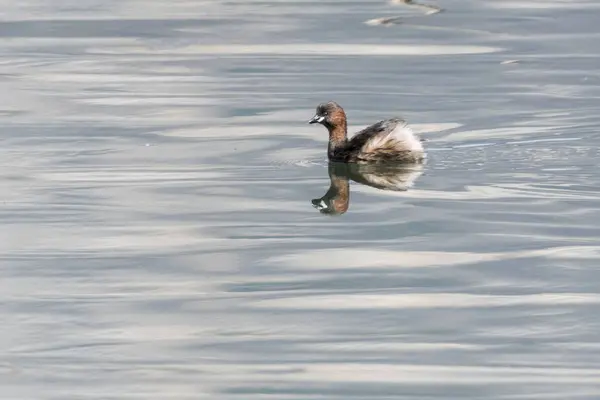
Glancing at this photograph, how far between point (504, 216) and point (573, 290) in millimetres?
1671

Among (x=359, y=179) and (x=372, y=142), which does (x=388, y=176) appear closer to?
(x=359, y=179)

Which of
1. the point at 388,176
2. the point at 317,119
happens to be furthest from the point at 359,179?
the point at 317,119

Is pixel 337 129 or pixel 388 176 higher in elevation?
pixel 337 129

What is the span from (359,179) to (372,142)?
1.37 feet

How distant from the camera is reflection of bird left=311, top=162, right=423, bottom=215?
10188mm

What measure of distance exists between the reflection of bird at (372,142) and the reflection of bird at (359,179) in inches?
2.2

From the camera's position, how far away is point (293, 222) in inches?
377

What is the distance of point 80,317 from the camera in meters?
7.64

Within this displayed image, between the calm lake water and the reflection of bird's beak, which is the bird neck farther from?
the calm lake water

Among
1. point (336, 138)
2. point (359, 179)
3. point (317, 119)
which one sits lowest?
point (359, 179)

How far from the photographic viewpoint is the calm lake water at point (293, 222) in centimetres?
695

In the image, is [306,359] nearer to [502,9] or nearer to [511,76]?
[511,76]

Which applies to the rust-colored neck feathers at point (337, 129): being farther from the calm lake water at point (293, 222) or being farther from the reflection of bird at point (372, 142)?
the calm lake water at point (293, 222)

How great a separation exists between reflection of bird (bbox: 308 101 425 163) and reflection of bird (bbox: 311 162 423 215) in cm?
6
